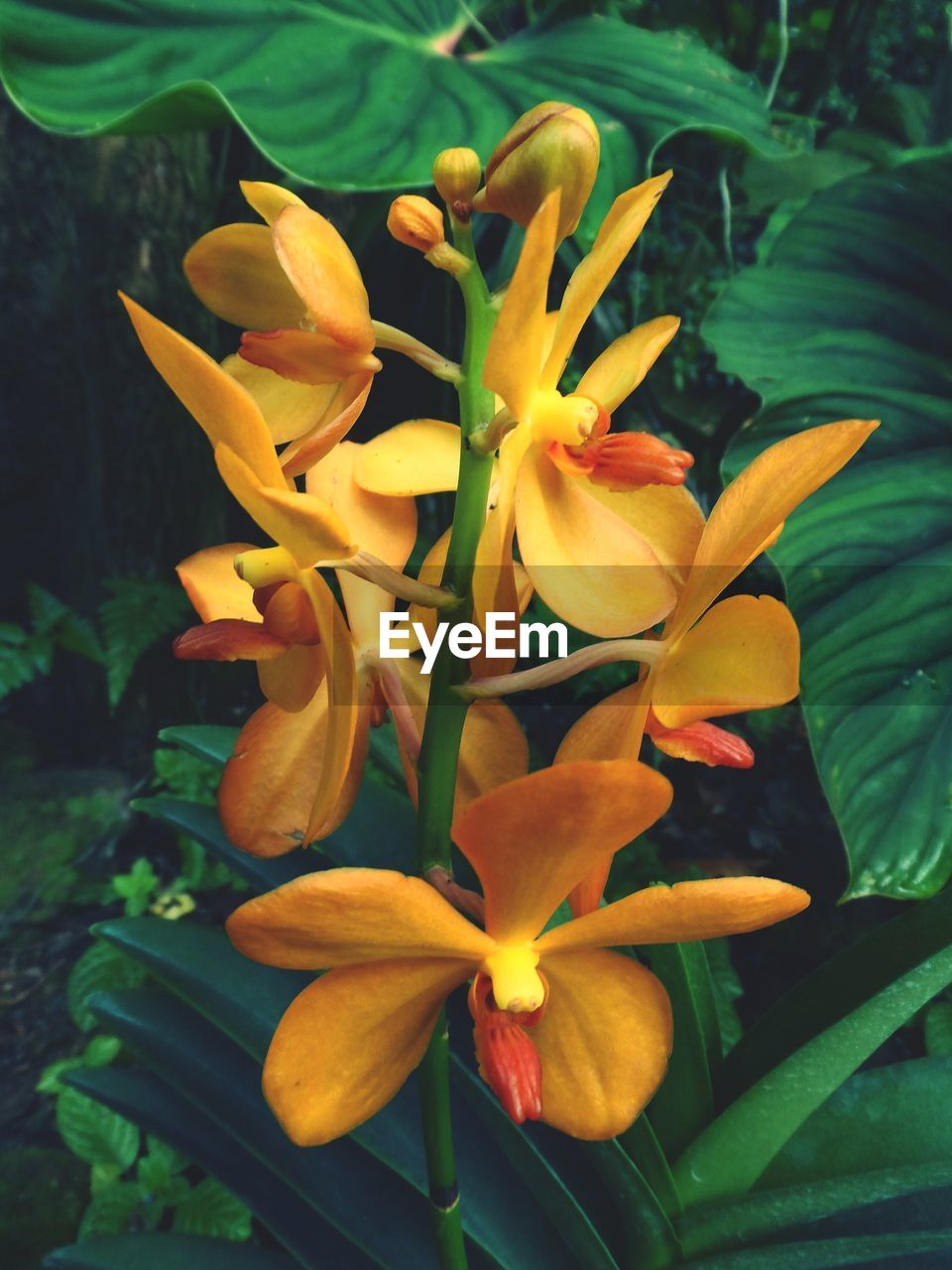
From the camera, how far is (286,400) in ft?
1.71

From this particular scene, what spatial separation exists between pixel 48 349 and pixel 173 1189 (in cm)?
145

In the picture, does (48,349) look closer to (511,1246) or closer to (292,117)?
(292,117)

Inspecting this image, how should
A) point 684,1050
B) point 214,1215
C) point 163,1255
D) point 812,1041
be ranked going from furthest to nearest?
point 214,1215 → point 163,1255 → point 684,1050 → point 812,1041

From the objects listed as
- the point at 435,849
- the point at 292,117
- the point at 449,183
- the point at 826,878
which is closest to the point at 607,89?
the point at 292,117

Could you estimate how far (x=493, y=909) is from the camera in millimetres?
427

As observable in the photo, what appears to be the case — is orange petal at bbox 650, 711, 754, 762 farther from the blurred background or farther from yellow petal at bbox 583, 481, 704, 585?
the blurred background

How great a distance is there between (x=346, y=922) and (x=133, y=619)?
145 centimetres

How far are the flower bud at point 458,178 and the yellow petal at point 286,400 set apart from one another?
0.11m

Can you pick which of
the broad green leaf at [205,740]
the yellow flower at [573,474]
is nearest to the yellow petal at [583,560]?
the yellow flower at [573,474]

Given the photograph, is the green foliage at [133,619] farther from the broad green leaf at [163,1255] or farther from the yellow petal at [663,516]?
the yellow petal at [663,516]

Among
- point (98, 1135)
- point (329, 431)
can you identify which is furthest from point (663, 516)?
point (98, 1135)

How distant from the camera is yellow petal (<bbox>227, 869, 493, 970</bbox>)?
14.4 inches

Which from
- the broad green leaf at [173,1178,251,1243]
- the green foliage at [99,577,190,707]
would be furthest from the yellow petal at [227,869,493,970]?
the green foliage at [99,577,190,707]

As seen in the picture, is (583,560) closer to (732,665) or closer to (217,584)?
(732,665)
